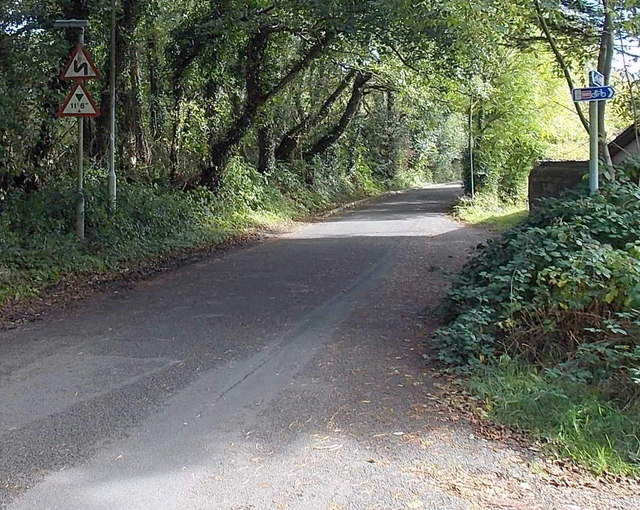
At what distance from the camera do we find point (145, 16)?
49.2 feet

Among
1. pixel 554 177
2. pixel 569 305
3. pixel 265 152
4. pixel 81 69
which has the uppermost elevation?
pixel 81 69

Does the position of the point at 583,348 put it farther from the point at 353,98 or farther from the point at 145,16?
the point at 353,98

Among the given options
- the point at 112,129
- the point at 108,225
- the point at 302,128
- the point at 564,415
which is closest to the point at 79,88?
the point at 112,129

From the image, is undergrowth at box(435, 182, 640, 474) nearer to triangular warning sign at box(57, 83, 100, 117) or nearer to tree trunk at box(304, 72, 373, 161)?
triangular warning sign at box(57, 83, 100, 117)

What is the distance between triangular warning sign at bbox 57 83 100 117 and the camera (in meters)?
11.0

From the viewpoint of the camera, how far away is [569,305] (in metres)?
6.37

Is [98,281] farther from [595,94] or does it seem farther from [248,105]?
[248,105]

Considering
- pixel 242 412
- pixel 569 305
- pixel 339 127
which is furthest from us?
pixel 339 127

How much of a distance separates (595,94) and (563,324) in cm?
264

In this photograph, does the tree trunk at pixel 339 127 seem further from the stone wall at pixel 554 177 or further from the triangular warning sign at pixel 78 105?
the stone wall at pixel 554 177

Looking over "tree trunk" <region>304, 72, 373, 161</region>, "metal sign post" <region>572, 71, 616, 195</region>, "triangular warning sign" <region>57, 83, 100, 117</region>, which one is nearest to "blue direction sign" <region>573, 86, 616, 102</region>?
"metal sign post" <region>572, 71, 616, 195</region>

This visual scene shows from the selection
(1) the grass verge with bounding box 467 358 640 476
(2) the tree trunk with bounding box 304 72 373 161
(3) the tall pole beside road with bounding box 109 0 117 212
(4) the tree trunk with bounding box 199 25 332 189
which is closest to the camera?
(1) the grass verge with bounding box 467 358 640 476

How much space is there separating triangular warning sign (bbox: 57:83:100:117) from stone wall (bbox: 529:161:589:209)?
6850 millimetres

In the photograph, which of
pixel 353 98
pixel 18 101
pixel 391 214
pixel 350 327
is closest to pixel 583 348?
pixel 350 327
